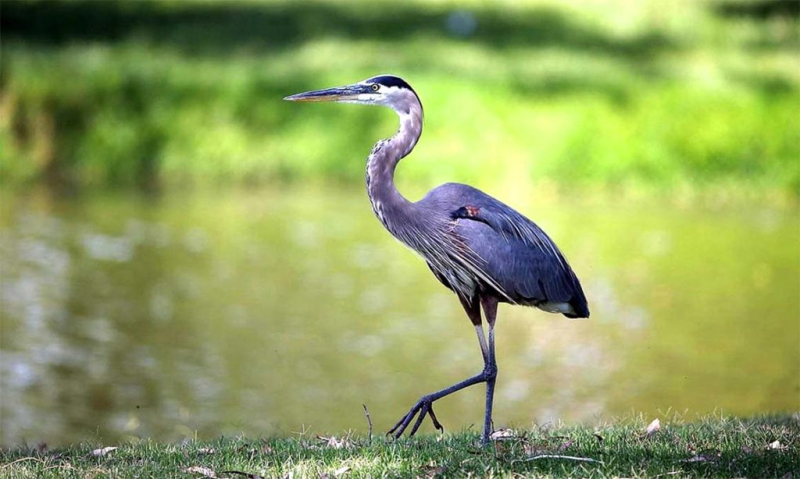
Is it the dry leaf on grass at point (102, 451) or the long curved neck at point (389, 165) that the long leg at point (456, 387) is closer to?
the long curved neck at point (389, 165)

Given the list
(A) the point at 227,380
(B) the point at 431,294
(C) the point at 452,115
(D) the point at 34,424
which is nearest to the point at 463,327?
(B) the point at 431,294

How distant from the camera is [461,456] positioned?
570cm

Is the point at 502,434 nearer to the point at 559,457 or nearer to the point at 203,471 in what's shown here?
the point at 559,457

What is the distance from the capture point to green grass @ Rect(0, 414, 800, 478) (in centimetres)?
548

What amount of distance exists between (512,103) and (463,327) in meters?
6.24

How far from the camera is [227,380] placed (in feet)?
37.0

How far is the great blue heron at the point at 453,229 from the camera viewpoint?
260 inches

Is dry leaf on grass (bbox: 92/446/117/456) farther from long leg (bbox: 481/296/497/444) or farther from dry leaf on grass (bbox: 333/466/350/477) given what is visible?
long leg (bbox: 481/296/497/444)

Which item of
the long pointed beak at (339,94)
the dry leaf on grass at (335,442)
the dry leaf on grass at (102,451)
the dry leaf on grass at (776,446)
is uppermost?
the long pointed beak at (339,94)

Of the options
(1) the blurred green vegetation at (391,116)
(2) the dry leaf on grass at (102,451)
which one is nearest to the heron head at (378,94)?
(2) the dry leaf on grass at (102,451)

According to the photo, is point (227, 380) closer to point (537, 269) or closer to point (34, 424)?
point (34, 424)

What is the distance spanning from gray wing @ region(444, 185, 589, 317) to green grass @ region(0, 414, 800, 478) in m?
0.70

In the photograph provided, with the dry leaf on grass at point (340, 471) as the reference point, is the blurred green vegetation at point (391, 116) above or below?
above

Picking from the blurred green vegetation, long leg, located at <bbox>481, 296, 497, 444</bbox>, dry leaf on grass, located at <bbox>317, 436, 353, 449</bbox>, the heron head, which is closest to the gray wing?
long leg, located at <bbox>481, 296, 497, 444</bbox>
